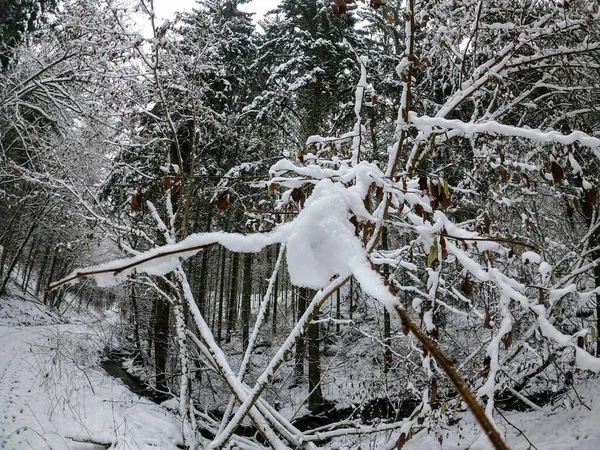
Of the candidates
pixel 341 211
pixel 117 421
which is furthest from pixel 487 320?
pixel 117 421

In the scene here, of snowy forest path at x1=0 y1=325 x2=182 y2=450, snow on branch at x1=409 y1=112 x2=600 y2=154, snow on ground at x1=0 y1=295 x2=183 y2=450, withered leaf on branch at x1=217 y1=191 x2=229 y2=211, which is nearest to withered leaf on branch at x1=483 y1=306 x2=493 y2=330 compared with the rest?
snow on branch at x1=409 y1=112 x2=600 y2=154

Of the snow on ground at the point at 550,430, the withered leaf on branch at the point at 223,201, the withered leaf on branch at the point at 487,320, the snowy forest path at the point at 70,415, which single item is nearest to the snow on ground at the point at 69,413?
the snowy forest path at the point at 70,415

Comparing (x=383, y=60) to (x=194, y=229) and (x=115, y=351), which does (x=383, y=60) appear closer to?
(x=194, y=229)

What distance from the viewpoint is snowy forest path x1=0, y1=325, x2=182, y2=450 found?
573cm

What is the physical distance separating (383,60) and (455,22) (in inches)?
246

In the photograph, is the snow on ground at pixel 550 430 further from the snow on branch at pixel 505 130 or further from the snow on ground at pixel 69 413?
the snow on branch at pixel 505 130

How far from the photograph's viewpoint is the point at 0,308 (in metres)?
19.7

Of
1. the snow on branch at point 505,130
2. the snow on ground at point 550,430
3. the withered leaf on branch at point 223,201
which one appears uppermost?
the snow on branch at point 505,130

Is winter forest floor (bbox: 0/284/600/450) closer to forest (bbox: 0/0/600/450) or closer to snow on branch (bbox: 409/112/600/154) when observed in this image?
forest (bbox: 0/0/600/450)

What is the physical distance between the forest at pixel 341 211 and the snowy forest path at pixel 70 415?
62 mm

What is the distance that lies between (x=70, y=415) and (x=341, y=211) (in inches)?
319

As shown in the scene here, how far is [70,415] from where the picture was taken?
6707mm

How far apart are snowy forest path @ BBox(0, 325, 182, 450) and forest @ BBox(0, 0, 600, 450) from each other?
6 centimetres

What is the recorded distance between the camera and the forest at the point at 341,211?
1.33m
